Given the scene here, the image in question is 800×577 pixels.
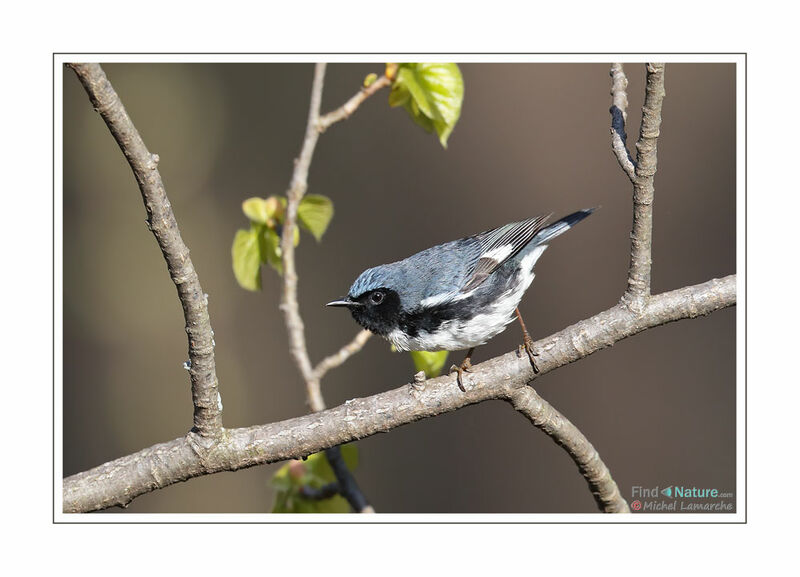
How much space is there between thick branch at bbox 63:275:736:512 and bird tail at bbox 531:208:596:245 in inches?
19.4

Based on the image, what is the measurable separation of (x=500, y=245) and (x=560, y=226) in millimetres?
235

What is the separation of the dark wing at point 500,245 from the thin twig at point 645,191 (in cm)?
40

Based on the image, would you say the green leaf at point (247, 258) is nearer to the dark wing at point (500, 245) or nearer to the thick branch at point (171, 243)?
the thick branch at point (171, 243)

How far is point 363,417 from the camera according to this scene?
5.57 feet

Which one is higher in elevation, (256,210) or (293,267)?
(256,210)

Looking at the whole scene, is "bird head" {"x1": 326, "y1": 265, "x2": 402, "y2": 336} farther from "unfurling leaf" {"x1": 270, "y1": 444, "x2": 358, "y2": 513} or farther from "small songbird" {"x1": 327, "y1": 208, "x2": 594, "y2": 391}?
"unfurling leaf" {"x1": 270, "y1": 444, "x2": 358, "y2": 513}

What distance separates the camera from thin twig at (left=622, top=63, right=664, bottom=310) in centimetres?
162

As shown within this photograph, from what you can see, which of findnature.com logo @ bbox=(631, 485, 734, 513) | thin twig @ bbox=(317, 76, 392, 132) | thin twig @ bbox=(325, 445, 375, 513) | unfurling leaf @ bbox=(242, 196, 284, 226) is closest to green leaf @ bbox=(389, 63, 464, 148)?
thin twig @ bbox=(317, 76, 392, 132)

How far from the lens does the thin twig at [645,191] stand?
1623 millimetres

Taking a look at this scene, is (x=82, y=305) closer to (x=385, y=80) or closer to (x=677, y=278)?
(x=385, y=80)

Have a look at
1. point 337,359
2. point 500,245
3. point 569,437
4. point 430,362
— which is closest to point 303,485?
point 337,359

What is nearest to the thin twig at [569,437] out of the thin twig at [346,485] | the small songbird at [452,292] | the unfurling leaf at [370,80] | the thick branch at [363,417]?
the thick branch at [363,417]

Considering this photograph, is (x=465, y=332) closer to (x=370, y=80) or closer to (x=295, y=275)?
(x=295, y=275)
